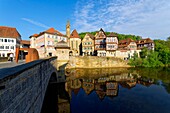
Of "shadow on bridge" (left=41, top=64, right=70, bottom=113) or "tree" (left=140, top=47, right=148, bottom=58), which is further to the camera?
"tree" (left=140, top=47, right=148, bottom=58)

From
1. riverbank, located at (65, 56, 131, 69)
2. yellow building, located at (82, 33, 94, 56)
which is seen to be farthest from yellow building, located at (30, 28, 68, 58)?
yellow building, located at (82, 33, 94, 56)

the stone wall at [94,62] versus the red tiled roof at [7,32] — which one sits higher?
the red tiled roof at [7,32]

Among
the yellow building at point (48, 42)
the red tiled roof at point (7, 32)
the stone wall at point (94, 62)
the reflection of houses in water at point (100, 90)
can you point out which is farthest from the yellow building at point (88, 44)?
the reflection of houses in water at point (100, 90)

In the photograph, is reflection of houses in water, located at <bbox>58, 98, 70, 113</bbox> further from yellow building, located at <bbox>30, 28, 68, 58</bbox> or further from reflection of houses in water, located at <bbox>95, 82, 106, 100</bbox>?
yellow building, located at <bbox>30, 28, 68, 58</bbox>

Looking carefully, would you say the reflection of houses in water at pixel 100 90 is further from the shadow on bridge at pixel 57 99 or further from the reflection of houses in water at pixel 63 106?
the reflection of houses in water at pixel 63 106

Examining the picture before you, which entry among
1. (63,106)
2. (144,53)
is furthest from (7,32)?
(144,53)

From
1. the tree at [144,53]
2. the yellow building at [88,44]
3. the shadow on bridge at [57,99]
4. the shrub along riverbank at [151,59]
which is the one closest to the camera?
the shadow on bridge at [57,99]

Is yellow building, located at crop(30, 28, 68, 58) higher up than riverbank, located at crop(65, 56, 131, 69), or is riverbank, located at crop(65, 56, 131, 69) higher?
yellow building, located at crop(30, 28, 68, 58)

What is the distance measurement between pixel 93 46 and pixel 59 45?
39134mm

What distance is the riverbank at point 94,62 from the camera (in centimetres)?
5175

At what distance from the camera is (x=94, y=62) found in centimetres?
5394

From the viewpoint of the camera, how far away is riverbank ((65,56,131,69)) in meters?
51.8

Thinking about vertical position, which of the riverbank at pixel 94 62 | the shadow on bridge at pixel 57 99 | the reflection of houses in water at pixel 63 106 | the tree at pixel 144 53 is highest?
the tree at pixel 144 53

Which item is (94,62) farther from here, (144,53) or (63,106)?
(63,106)
